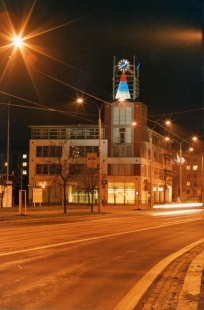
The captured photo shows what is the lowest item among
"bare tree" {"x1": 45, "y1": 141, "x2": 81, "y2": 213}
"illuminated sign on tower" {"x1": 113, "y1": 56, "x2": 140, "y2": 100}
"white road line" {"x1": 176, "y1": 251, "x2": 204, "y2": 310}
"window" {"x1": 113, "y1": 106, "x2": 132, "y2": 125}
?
"white road line" {"x1": 176, "y1": 251, "x2": 204, "y2": 310}

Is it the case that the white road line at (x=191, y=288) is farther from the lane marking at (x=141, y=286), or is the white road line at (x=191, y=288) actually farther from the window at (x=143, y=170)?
the window at (x=143, y=170)

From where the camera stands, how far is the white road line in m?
7.73

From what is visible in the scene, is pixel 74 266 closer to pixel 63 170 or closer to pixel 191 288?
pixel 191 288

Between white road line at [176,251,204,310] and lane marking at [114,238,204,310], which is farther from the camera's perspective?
lane marking at [114,238,204,310]

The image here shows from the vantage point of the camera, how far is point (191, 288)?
358 inches

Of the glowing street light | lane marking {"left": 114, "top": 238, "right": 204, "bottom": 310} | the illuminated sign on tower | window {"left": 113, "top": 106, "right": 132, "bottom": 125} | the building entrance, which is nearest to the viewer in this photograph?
lane marking {"left": 114, "top": 238, "right": 204, "bottom": 310}

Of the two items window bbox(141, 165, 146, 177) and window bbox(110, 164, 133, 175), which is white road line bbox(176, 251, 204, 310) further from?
window bbox(141, 165, 146, 177)


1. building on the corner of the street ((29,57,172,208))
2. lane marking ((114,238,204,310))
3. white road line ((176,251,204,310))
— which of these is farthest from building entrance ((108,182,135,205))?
white road line ((176,251,204,310))

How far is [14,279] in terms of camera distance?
10148 millimetres

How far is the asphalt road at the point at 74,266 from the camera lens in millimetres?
8401

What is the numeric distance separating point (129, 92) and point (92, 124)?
8411mm

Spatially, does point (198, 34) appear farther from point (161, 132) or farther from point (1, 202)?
point (161, 132)

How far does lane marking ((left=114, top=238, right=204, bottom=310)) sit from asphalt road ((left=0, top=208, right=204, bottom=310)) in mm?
122

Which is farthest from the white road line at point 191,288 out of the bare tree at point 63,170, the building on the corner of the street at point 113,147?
the building on the corner of the street at point 113,147
